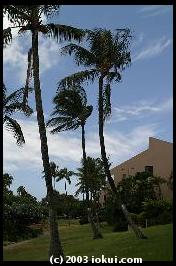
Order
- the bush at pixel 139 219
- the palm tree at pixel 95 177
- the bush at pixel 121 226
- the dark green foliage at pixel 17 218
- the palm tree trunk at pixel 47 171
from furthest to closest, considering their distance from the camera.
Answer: the palm tree at pixel 95 177 < the bush at pixel 121 226 < the bush at pixel 139 219 < the dark green foliage at pixel 17 218 < the palm tree trunk at pixel 47 171

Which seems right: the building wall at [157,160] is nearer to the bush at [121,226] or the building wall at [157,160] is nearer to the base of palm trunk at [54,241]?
the bush at [121,226]

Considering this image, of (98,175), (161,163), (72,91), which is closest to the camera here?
(72,91)

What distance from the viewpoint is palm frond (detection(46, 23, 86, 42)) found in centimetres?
2191

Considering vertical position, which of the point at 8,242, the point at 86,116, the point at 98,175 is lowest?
the point at 8,242

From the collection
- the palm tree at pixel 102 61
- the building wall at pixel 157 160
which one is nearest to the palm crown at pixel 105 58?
the palm tree at pixel 102 61

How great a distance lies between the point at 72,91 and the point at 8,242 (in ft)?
42.3

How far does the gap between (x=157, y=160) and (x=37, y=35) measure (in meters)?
39.0

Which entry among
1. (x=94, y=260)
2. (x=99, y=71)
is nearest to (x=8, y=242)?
(x=99, y=71)

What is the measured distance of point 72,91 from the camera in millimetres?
39594

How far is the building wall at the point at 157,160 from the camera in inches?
2239

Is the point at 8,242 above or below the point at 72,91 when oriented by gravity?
below

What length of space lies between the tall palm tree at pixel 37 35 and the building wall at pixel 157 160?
119 ft
